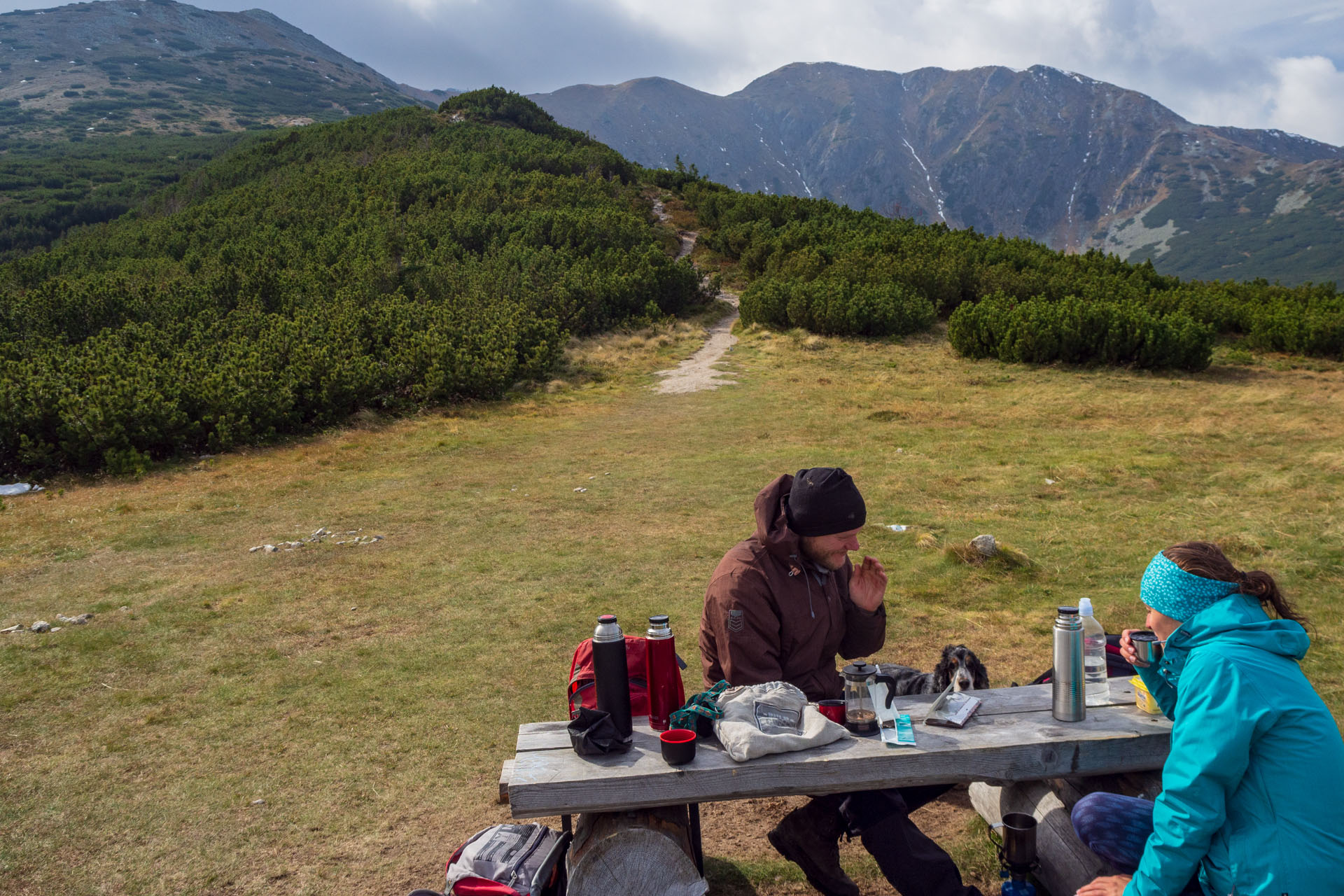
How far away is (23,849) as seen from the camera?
13.5ft

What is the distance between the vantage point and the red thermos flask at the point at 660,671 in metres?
3.01

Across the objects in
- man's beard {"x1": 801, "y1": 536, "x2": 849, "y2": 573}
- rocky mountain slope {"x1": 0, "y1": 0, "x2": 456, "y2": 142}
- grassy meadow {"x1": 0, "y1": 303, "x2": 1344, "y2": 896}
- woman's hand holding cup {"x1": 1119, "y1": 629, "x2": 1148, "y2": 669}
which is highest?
rocky mountain slope {"x1": 0, "y1": 0, "x2": 456, "y2": 142}

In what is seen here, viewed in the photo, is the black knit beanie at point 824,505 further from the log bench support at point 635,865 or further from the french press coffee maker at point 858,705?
the log bench support at point 635,865

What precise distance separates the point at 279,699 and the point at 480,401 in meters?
14.3

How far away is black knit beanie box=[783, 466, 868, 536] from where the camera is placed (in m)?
3.28

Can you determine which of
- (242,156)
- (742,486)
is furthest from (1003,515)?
(242,156)

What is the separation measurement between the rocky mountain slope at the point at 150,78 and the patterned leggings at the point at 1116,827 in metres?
136

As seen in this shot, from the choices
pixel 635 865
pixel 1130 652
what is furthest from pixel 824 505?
pixel 635 865

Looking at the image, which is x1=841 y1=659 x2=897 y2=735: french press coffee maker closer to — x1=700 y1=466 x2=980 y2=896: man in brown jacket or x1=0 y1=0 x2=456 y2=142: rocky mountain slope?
x1=700 y1=466 x2=980 y2=896: man in brown jacket

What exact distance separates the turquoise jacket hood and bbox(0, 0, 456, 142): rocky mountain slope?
446 ft

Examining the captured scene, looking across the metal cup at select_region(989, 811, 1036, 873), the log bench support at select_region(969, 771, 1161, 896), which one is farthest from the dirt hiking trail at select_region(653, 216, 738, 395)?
the metal cup at select_region(989, 811, 1036, 873)

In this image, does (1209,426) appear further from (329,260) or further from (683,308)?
(329,260)

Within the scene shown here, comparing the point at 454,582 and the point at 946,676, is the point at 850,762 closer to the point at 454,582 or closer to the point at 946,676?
the point at 946,676

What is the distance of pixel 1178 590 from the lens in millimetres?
2508
